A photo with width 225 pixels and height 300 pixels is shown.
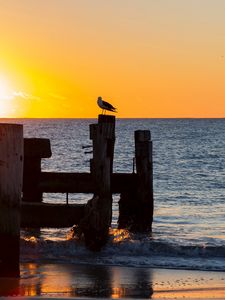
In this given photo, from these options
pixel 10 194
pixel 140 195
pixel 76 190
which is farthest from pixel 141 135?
pixel 10 194

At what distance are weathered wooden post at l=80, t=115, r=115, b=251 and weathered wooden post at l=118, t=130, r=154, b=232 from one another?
7.39 ft

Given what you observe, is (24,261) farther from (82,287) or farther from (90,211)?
(82,287)

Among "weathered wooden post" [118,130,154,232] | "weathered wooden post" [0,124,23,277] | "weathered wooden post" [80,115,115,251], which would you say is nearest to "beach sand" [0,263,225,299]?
"weathered wooden post" [0,124,23,277]

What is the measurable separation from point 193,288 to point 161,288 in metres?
0.46

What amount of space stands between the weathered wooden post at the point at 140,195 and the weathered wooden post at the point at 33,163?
6.87 feet

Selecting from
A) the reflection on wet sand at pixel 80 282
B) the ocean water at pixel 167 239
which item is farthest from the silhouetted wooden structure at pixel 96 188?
the reflection on wet sand at pixel 80 282

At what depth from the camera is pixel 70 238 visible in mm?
14469

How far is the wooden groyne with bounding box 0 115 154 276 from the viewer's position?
1001 centimetres

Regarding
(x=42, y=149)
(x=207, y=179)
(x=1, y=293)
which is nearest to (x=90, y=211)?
(x=42, y=149)

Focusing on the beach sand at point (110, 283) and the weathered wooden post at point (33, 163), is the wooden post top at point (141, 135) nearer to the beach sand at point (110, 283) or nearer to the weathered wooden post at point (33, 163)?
the weathered wooden post at point (33, 163)

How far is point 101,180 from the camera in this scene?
1377cm

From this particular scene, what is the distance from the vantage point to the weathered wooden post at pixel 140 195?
16094 millimetres

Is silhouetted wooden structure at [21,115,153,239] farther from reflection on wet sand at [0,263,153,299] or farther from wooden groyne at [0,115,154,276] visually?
reflection on wet sand at [0,263,153,299]

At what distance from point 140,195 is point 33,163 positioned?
2.69m
